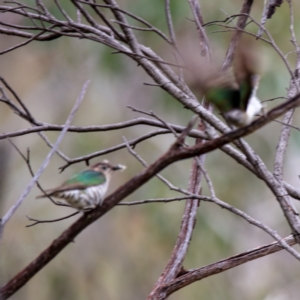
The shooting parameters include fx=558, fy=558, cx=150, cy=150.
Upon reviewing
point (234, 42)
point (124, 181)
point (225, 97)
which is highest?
point (124, 181)

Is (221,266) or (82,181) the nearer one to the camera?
(82,181)

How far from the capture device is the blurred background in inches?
261

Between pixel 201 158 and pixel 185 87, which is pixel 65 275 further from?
pixel 185 87

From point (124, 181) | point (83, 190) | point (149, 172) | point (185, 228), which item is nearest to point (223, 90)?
point (149, 172)

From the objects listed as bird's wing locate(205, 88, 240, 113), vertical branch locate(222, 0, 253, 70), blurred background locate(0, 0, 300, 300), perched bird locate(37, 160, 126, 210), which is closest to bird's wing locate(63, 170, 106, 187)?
perched bird locate(37, 160, 126, 210)

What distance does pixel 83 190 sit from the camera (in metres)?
1.75

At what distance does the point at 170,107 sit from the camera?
6.88 metres

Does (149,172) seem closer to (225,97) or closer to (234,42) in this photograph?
(225,97)

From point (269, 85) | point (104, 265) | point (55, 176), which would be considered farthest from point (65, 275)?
point (269, 85)

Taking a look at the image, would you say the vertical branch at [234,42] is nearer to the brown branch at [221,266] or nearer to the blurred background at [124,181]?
the brown branch at [221,266]

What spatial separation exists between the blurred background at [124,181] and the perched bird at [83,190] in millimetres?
4036

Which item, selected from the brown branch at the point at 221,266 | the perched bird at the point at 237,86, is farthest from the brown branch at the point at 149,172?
the brown branch at the point at 221,266

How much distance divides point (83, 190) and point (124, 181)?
549 cm

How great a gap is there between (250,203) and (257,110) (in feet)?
22.8
